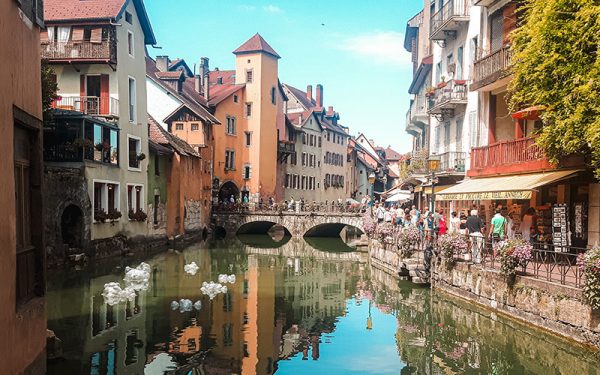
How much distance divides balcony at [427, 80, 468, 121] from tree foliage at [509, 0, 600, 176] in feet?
34.8

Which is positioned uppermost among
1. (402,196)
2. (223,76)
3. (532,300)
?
(223,76)

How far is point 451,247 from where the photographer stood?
2064 cm

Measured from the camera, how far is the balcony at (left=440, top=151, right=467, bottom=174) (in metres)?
Result: 28.5

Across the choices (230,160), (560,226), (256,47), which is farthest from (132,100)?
(256,47)

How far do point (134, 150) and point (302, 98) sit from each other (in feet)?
158

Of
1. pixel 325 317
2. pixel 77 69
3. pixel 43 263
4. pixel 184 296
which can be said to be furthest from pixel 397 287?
pixel 77 69

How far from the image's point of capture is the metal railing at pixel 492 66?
886 inches

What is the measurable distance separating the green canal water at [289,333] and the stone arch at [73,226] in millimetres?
2083

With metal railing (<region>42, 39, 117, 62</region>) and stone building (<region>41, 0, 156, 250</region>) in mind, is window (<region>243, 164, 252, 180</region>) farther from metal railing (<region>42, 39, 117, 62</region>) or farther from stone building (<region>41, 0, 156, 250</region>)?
metal railing (<region>42, 39, 117, 62</region>)

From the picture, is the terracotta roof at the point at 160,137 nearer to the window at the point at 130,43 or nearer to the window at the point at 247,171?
the window at the point at 130,43

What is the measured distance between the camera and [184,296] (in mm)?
21031

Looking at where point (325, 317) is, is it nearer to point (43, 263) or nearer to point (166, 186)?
point (43, 263)

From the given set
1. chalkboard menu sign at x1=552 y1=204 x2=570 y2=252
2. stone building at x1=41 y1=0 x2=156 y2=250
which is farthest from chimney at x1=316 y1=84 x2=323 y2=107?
chalkboard menu sign at x1=552 y1=204 x2=570 y2=252

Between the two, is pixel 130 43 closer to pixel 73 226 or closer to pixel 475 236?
pixel 73 226
